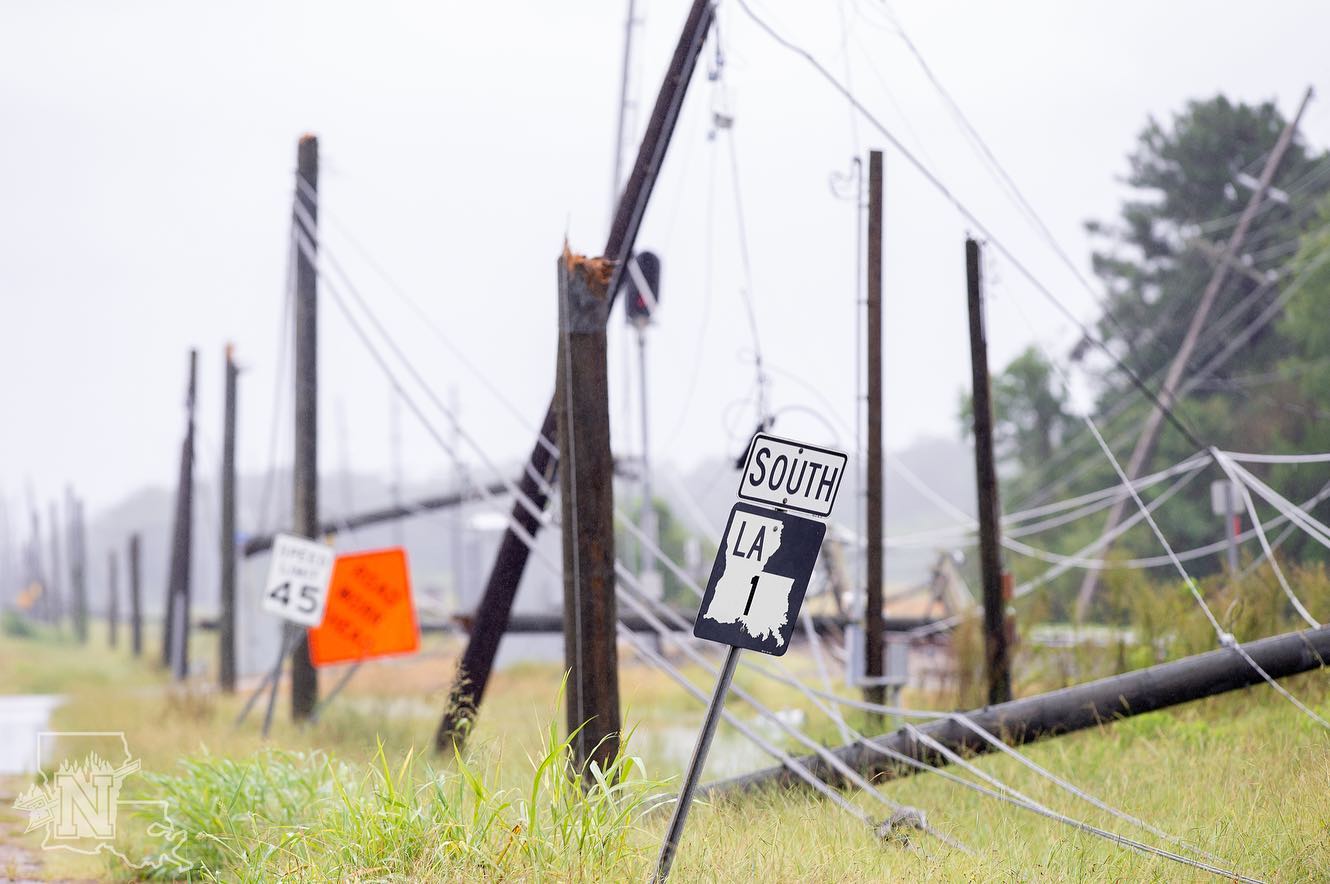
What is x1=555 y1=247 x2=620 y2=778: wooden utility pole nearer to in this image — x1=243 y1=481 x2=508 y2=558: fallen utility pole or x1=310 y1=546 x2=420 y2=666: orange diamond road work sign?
x1=310 y1=546 x2=420 y2=666: orange diamond road work sign

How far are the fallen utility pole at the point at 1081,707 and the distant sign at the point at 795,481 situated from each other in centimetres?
349

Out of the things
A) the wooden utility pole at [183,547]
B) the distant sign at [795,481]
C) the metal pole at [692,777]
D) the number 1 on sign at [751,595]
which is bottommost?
the wooden utility pole at [183,547]

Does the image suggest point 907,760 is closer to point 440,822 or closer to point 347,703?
point 440,822

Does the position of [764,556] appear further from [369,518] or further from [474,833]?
[369,518]

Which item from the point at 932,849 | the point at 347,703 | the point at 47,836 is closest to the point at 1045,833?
the point at 932,849

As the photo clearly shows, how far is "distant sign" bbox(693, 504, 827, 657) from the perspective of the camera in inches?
Result: 277

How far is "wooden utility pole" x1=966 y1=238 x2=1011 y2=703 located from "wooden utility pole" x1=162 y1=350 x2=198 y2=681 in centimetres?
2165

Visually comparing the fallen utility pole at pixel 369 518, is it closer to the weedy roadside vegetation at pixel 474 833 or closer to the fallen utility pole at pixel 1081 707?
the fallen utility pole at pixel 1081 707

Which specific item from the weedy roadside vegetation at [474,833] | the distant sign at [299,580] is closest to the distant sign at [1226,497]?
the distant sign at [299,580]

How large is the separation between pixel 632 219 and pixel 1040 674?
20.7 feet

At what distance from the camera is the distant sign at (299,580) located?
50.5ft

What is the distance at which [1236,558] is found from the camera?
17688 millimetres

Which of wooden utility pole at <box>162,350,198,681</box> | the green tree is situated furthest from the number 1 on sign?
the green tree

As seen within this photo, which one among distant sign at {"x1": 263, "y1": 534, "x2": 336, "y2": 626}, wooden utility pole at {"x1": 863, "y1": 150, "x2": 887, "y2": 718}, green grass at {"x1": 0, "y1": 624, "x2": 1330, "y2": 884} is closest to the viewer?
green grass at {"x1": 0, "y1": 624, "x2": 1330, "y2": 884}
